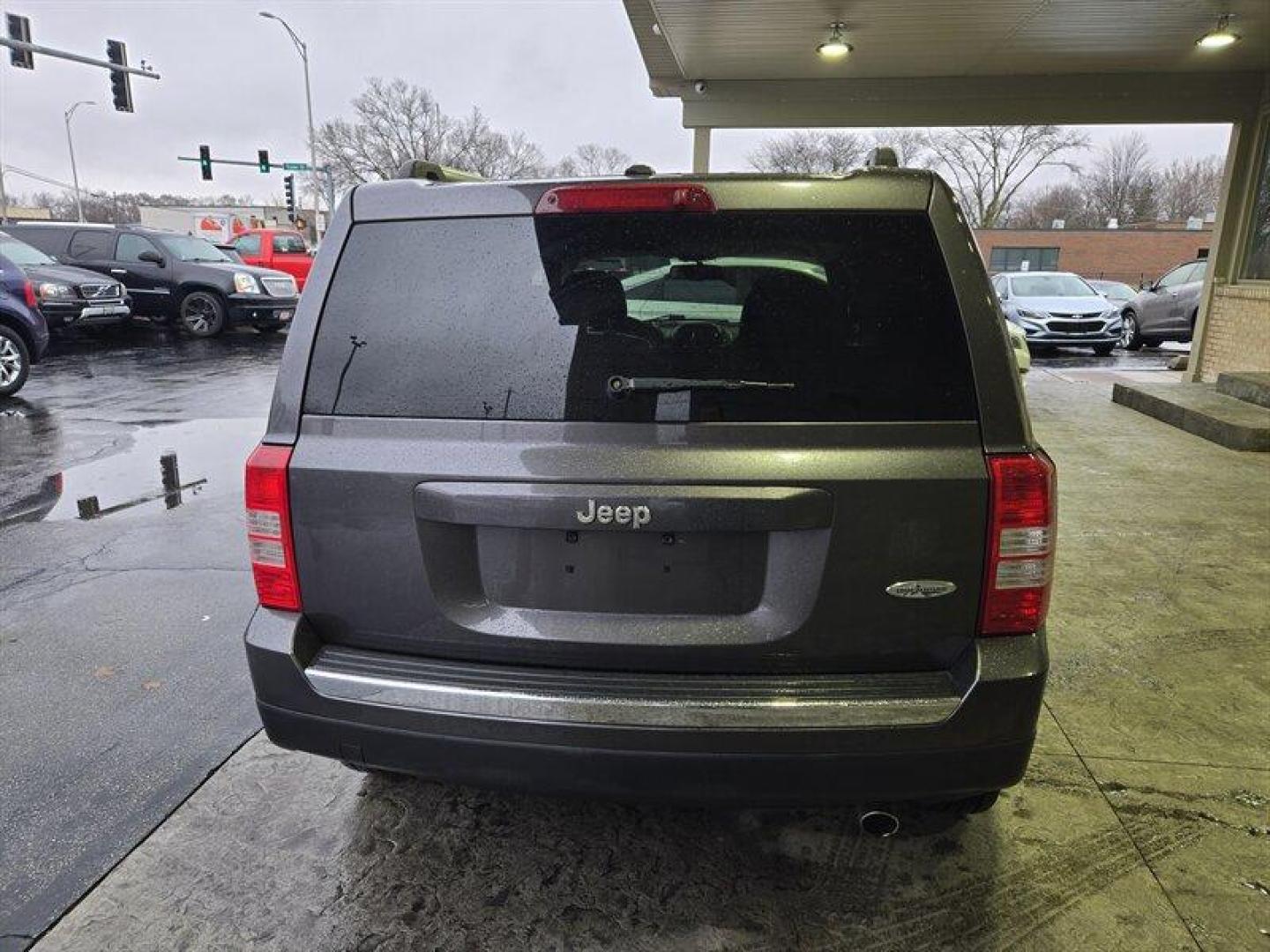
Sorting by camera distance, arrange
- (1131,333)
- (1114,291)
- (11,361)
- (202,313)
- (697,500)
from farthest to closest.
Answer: (1114,291), (1131,333), (202,313), (11,361), (697,500)

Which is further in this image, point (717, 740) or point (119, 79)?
point (119, 79)

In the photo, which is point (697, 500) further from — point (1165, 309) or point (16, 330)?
point (1165, 309)

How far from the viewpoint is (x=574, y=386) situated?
2080 millimetres

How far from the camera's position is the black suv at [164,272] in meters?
17.0

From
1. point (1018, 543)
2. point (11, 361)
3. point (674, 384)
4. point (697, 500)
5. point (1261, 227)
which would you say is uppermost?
point (1261, 227)

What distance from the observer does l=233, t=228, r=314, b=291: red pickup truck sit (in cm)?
2230

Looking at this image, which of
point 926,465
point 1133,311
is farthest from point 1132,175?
point 926,465

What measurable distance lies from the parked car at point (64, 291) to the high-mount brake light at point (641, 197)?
14.7 metres

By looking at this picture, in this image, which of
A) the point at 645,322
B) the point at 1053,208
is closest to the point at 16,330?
the point at 645,322

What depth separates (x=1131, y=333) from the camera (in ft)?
61.6

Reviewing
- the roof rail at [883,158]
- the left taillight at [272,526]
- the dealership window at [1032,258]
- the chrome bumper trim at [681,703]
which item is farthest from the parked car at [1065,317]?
the dealership window at [1032,258]

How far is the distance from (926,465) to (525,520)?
3.02 feet

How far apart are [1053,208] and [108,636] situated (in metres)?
85.6

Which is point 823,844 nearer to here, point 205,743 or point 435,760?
point 435,760
